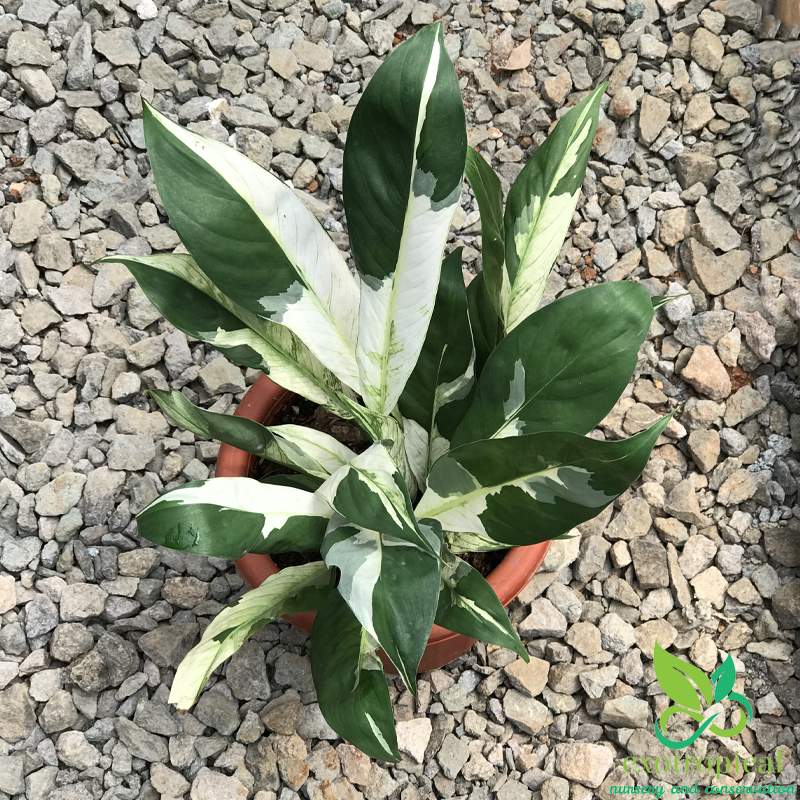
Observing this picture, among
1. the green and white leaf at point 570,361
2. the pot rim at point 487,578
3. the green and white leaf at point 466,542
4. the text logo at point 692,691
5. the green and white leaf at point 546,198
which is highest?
the green and white leaf at point 546,198

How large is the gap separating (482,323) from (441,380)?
0.26 feet

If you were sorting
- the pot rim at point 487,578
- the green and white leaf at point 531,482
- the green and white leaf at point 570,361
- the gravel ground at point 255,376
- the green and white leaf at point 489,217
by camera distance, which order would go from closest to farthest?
the green and white leaf at point 531,482 < the green and white leaf at point 570,361 < the green and white leaf at point 489,217 < the pot rim at point 487,578 < the gravel ground at point 255,376

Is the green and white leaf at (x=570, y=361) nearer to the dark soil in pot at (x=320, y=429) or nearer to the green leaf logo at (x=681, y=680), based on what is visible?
the dark soil in pot at (x=320, y=429)

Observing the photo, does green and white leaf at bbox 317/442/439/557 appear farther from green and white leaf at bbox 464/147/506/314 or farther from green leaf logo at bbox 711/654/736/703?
green leaf logo at bbox 711/654/736/703

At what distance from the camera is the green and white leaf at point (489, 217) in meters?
0.75

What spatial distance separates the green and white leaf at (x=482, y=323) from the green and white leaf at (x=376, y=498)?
0.22 metres

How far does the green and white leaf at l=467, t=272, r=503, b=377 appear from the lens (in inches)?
32.2

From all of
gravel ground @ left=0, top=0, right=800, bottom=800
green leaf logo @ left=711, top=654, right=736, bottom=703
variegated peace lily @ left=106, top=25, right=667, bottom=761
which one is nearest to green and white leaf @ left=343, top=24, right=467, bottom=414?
variegated peace lily @ left=106, top=25, right=667, bottom=761

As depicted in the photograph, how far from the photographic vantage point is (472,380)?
822 mm

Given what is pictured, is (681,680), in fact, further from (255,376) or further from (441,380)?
(255,376)

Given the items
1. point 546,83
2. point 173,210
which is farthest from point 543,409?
point 546,83

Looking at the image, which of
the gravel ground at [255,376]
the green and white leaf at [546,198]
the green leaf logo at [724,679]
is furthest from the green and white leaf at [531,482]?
the green leaf logo at [724,679]

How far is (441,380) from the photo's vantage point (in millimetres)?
826

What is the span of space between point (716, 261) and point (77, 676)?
1.16m
